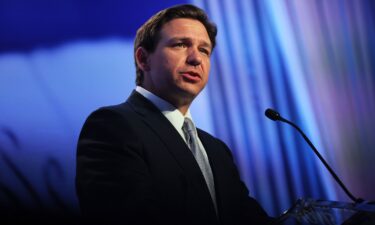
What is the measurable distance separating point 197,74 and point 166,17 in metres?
0.27

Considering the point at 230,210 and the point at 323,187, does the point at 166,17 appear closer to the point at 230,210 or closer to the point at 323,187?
the point at 230,210

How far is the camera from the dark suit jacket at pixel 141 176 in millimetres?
727

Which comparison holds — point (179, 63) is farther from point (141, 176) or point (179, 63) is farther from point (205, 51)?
point (141, 176)

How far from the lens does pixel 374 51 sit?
1832 mm

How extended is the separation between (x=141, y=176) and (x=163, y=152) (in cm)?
A: 13

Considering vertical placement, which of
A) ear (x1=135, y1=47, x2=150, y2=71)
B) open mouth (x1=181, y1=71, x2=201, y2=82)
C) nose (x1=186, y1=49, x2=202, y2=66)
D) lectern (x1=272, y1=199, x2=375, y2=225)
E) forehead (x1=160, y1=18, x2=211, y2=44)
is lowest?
lectern (x1=272, y1=199, x2=375, y2=225)

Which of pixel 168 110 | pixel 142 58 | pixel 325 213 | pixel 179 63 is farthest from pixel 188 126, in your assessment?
pixel 325 213

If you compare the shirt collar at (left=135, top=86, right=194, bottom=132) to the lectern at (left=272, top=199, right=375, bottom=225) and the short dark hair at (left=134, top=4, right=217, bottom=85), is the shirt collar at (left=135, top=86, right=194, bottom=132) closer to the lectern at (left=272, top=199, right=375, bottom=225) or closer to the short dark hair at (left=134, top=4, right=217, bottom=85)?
the short dark hair at (left=134, top=4, right=217, bottom=85)

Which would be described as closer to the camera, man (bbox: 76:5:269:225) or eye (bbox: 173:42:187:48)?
man (bbox: 76:5:269:225)

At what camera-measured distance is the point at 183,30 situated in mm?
1125

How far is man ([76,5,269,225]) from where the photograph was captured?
29.3 inches

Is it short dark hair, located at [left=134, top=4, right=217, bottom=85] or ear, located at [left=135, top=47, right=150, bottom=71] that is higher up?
short dark hair, located at [left=134, top=4, right=217, bottom=85]

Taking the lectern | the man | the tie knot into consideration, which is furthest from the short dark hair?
the lectern

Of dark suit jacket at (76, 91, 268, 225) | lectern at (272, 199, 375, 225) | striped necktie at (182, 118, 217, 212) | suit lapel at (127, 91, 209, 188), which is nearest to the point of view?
lectern at (272, 199, 375, 225)
